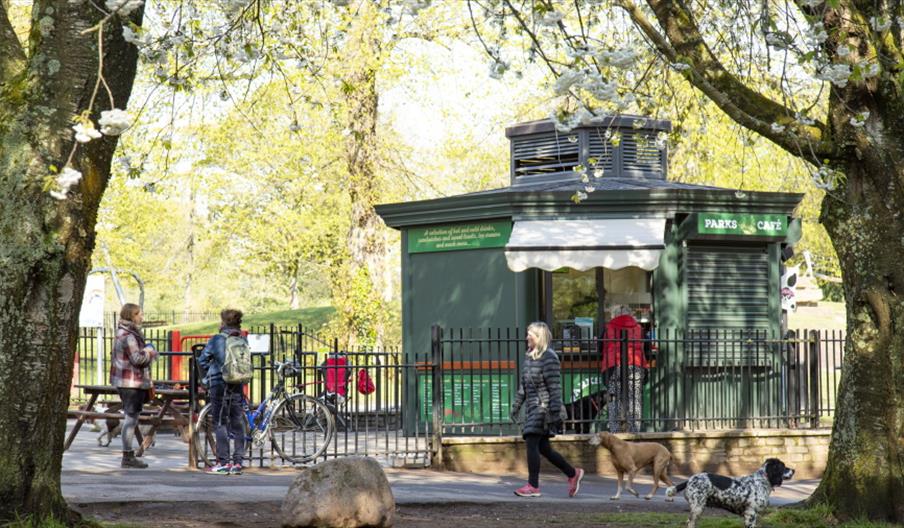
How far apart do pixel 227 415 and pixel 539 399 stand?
130 inches

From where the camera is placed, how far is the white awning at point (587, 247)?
1680 centimetres

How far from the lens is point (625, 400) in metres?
16.2

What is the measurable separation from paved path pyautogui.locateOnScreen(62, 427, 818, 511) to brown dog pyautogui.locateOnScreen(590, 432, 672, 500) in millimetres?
227

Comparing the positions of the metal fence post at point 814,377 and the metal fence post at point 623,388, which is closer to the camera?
the metal fence post at point 623,388

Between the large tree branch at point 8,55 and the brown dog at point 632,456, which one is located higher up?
the large tree branch at point 8,55

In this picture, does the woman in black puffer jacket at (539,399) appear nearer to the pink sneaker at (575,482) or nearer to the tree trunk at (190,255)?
the pink sneaker at (575,482)

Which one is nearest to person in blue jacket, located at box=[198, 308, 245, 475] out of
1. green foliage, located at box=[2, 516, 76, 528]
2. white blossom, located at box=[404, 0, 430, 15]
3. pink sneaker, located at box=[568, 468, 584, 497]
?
pink sneaker, located at box=[568, 468, 584, 497]

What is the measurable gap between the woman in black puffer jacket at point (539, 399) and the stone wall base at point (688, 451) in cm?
242

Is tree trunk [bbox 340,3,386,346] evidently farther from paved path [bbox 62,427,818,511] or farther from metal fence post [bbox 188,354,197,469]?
metal fence post [bbox 188,354,197,469]

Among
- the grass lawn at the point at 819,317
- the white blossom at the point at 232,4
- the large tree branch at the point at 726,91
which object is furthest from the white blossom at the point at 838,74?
the grass lawn at the point at 819,317

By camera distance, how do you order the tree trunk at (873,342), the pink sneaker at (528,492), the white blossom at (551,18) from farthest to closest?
the pink sneaker at (528,492)
the tree trunk at (873,342)
the white blossom at (551,18)

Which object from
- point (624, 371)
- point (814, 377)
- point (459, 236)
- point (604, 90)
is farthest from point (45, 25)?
point (814, 377)

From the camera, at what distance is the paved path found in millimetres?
11664

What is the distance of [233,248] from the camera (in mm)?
52594
